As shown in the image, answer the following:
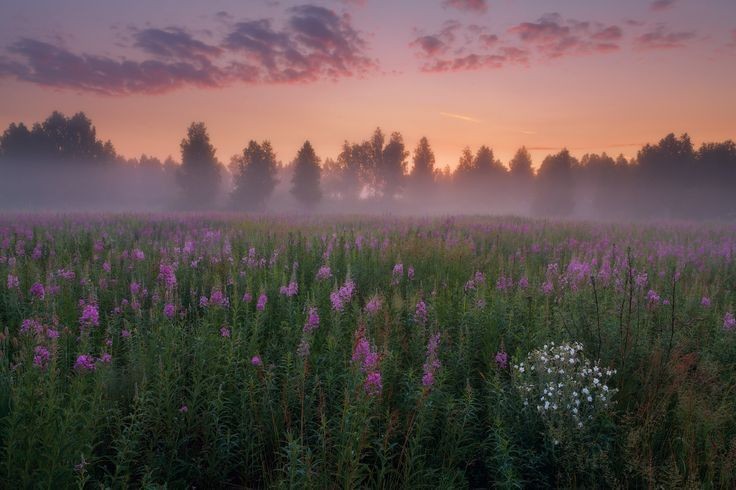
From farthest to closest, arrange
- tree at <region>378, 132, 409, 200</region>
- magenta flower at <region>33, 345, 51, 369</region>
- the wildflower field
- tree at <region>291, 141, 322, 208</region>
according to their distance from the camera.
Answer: tree at <region>378, 132, 409, 200</region> < tree at <region>291, 141, 322, 208</region> < magenta flower at <region>33, 345, 51, 369</region> < the wildflower field

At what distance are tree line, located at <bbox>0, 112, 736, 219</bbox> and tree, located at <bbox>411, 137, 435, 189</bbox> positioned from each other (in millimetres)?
157

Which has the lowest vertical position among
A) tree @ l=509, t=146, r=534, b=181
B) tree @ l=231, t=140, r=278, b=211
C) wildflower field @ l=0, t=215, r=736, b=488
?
wildflower field @ l=0, t=215, r=736, b=488

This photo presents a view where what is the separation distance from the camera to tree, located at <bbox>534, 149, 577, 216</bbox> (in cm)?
5471

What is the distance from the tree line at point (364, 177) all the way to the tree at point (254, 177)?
110 mm

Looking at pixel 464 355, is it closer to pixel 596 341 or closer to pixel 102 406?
pixel 596 341

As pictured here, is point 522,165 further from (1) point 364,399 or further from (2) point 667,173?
(1) point 364,399

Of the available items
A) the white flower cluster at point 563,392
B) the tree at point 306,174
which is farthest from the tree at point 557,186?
the white flower cluster at point 563,392

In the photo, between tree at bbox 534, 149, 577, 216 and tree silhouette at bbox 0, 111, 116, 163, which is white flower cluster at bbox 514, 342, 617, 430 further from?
tree silhouette at bbox 0, 111, 116, 163

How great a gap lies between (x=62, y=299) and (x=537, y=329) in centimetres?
544

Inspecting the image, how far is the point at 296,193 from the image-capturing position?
48688 mm

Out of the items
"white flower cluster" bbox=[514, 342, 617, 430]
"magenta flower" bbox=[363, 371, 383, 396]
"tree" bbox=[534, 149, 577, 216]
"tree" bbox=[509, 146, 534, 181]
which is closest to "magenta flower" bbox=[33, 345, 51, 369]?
"magenta flower" bbox=[363, 371, 383, 396]

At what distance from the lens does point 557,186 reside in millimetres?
55031

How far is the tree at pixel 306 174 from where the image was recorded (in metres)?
48.9

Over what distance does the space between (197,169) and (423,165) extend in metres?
35.1
